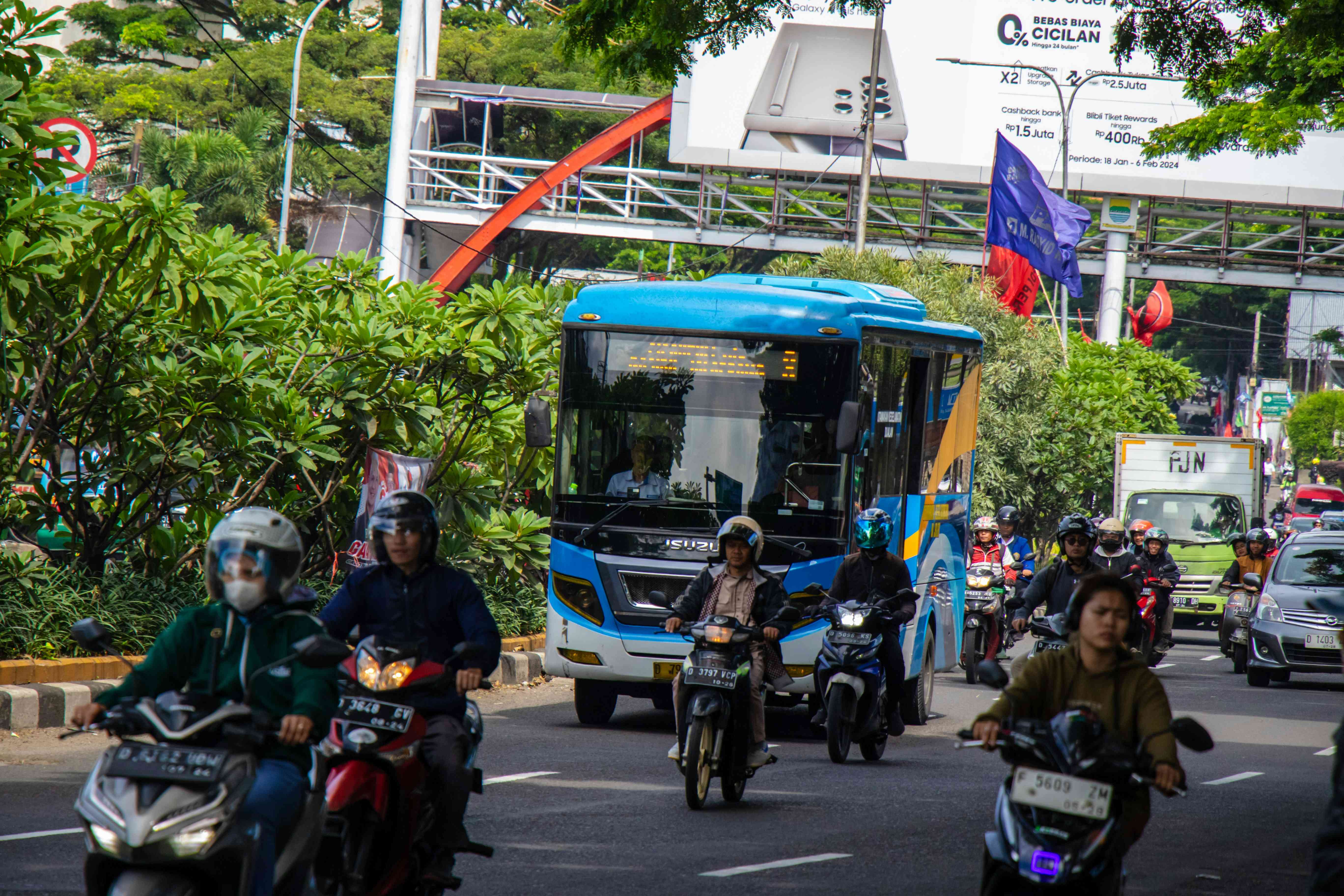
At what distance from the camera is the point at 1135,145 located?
38.6 metres

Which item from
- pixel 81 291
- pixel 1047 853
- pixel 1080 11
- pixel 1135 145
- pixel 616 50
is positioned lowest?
pixel 1047 853

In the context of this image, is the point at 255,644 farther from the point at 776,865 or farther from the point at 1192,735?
the point at 776,865

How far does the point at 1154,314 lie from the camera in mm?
48312

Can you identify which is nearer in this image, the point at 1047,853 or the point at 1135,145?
the point at 1047,853

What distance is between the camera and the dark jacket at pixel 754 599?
9289 millimetres

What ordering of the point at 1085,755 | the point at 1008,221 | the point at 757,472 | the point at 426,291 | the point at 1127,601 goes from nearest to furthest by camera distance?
the point at 1085,755
the point at 1127,601
the point at 757,472
the point at 426,291
the point at 1008,221

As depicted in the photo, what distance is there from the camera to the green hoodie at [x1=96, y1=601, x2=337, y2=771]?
15.3ft

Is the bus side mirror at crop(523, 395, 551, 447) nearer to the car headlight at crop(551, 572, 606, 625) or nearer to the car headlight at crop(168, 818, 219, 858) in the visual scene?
the car headlight at crop(551, 572, 606, 625)

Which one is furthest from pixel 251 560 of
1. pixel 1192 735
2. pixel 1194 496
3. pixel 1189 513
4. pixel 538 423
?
pixel 1194 496

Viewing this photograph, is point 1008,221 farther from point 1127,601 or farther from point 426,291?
point 1127,601

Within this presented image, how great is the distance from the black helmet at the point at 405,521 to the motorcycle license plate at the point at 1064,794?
218 centimetres

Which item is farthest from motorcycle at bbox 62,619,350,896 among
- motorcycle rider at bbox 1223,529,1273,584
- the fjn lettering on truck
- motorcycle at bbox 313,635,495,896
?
the fjn lettering on truck

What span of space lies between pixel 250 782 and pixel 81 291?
8339 millimetres

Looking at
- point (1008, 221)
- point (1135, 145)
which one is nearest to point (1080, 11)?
point (1135, 145)
